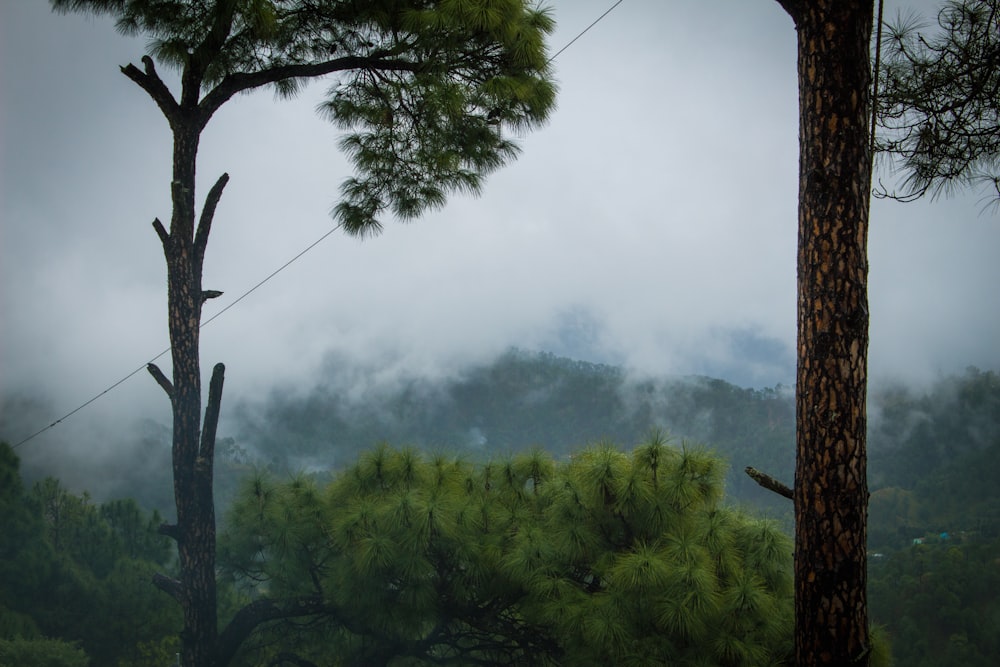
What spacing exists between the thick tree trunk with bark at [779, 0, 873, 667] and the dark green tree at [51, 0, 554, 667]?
5.77 ft

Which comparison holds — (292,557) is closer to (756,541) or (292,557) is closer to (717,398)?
(756,541)

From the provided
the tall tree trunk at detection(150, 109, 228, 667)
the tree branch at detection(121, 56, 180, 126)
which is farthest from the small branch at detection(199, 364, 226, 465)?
the tree branch at detection(121, 56, 180, 126)

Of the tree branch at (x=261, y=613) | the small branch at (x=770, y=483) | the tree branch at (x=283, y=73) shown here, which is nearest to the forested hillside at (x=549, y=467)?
the tree branch at (x=261, y=613)

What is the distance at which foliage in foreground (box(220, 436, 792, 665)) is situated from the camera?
2955 millimetres

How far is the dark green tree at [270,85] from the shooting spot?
360 centimetres

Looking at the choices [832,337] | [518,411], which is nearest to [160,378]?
[832,337]

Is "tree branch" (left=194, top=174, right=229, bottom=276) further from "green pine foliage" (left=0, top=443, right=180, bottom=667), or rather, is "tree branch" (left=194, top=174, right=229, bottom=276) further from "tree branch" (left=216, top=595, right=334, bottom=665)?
"green pine foliage" (left=0, top=443, right=180, bottom=667)

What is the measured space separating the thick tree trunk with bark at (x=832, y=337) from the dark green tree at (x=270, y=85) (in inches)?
69.3

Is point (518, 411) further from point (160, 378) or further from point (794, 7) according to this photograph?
point (794, 7)

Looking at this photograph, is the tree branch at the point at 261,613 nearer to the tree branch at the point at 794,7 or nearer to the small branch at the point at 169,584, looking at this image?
the small branch at the point at 169,584

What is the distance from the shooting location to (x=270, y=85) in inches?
175

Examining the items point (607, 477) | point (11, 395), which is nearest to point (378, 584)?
point (607, 477)

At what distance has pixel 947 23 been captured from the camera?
105 inches

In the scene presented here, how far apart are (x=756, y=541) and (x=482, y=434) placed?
123ft
